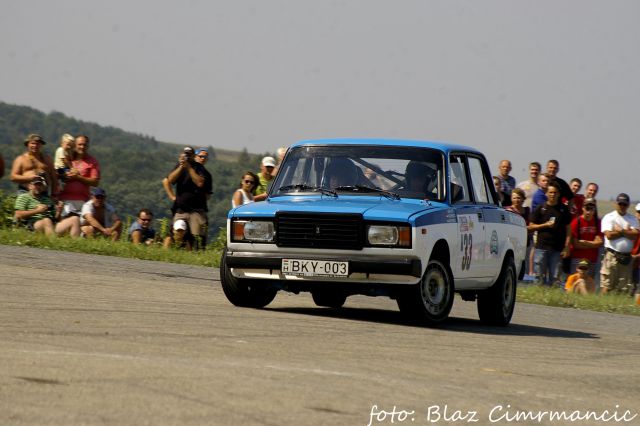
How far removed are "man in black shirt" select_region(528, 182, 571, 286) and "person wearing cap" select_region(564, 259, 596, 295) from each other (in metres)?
0.23

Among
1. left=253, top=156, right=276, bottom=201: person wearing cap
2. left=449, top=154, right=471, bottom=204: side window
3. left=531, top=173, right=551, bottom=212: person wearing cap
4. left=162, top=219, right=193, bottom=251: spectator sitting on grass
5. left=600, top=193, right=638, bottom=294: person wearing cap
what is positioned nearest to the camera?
left=449, top=154, right=471, bottom=204: side window

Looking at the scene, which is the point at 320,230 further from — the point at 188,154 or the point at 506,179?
the point at 506,179

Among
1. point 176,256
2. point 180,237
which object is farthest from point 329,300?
point 180,237

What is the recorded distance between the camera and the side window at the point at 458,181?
43.8 ft

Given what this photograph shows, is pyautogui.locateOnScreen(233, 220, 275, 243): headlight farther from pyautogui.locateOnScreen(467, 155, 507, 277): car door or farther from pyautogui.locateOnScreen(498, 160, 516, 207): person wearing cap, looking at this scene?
pyautogui.locateOnScreen(498, 160, 516, 207): person wearing cap

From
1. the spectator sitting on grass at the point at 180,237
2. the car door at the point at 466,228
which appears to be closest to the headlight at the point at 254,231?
the car door at the point at 466,228

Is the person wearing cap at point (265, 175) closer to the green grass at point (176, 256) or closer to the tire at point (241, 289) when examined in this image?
the green grass at point (176, 256)

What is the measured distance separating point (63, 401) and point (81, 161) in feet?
48.7

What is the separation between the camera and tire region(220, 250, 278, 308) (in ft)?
42.0

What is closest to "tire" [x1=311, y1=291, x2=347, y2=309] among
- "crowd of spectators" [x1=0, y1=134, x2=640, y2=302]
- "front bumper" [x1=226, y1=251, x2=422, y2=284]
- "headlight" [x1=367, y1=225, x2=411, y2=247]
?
"front bumper" [x1=226, y1=251, x2=422, y2=284]

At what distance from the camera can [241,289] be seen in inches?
507

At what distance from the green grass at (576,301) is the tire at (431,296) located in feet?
19.7

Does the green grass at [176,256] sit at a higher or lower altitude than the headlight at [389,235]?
lower

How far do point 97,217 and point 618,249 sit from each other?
27.6ft
